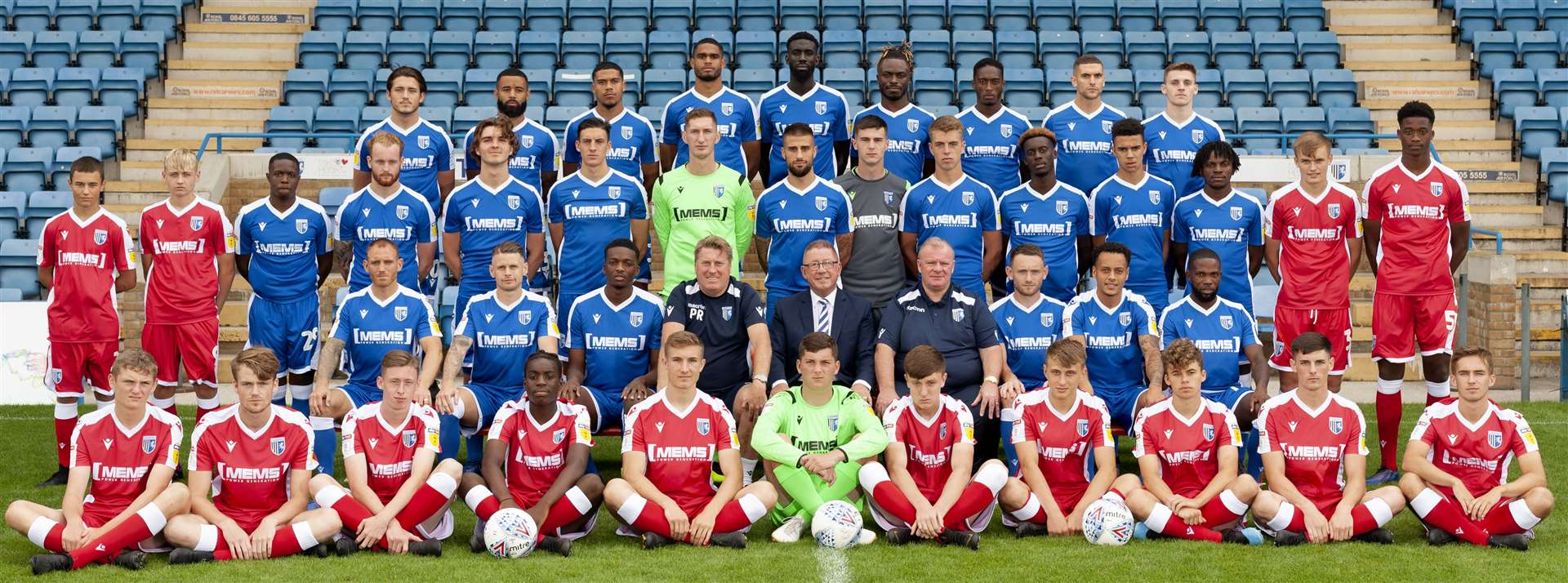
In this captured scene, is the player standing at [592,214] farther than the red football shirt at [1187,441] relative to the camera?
Yes

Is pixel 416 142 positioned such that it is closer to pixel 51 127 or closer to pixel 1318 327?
pixel 1318 327

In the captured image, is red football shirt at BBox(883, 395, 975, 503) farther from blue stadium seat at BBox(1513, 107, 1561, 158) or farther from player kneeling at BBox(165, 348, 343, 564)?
blue stadium seat at BBox(1513, 107, 1561, 158)

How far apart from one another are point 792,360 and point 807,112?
1.88 m

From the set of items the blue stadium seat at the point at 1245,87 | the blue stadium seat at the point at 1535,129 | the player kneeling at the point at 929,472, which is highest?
the blue stadium seat at the point at 1245,87

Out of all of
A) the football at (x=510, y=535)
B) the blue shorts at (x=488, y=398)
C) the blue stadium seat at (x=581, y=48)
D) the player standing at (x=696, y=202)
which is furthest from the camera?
the blue stadium seat at (x=581, y=48)

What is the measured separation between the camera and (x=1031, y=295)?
7.93m

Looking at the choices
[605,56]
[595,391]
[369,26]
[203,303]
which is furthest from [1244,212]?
[369,26]

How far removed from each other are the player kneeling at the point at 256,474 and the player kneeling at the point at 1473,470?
4.69 m

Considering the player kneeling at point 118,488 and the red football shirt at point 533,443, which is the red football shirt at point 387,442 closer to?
the red football shirt at point 533,443

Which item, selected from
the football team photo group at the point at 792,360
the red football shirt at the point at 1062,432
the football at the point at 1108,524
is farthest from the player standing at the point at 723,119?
the football at the point at 1108,524

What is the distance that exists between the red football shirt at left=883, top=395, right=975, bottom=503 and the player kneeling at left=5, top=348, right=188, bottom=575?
3.14 m

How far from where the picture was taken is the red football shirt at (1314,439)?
21.7 feet

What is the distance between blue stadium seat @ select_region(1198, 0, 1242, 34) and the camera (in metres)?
17.4

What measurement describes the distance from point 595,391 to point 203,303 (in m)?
2.39
